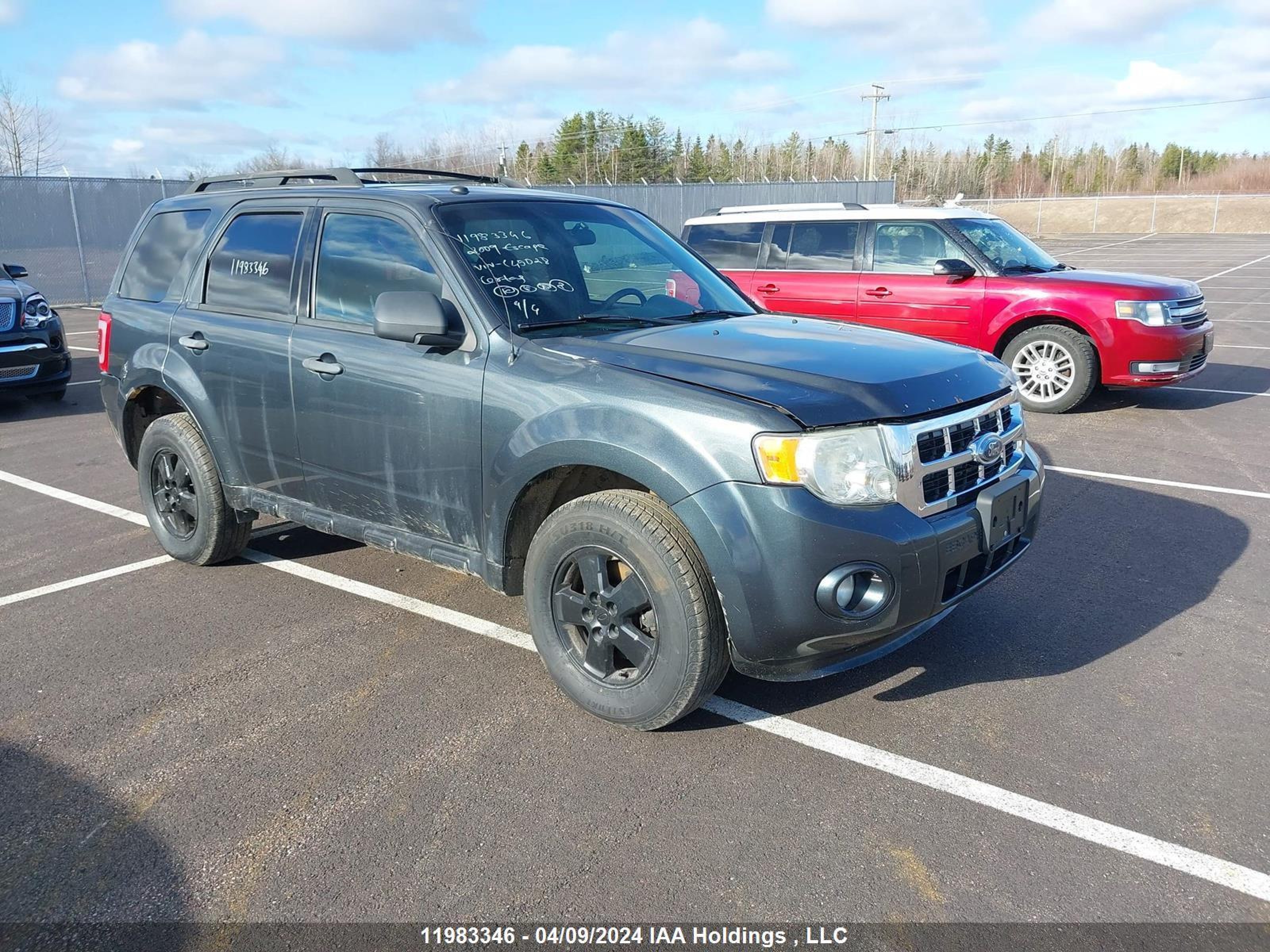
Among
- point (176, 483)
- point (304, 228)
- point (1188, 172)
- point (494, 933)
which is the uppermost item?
point (1188, 172)

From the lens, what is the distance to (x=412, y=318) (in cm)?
358

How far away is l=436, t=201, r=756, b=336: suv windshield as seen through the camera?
3.86 meters

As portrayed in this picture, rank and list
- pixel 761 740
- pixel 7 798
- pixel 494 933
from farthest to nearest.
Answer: pixel 761 740, pixel 7 798, pixel 494 933

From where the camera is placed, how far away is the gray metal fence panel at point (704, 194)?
29.4 m

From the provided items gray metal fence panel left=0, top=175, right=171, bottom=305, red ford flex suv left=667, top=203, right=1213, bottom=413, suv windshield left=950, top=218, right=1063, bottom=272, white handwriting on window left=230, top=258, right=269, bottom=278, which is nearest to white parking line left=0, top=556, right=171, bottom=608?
white handwriting on window left=230, top=258, right=269, bottom=278

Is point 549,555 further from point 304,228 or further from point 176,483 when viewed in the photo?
point 176,483

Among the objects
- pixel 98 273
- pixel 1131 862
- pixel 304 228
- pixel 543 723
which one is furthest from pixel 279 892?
pixel 98 273

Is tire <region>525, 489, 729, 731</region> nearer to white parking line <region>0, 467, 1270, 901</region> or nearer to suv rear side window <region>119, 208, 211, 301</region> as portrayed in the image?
white parking line <region>0, 467, 1270, 901</region>

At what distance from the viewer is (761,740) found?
11.2ft

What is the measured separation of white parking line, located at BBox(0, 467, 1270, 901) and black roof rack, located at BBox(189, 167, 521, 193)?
7.22 ft

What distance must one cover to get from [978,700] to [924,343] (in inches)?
56.1

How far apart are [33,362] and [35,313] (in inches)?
20.3

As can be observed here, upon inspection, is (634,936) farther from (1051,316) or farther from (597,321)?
(1051,316)

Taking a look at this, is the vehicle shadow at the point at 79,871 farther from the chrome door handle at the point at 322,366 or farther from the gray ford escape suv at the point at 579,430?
the chrome door handle at the point at 322,366
